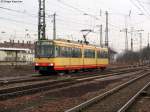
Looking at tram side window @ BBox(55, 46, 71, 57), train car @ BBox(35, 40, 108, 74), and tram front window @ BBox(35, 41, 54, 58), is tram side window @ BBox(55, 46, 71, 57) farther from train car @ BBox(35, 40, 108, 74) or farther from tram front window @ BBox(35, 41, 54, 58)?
tram front window @ BBox(35, 41, 54, 58)

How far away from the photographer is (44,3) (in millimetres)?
47375

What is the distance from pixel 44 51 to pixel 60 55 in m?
1.51

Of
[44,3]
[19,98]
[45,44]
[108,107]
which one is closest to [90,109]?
[108,107]

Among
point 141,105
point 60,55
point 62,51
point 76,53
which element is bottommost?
point 141,105

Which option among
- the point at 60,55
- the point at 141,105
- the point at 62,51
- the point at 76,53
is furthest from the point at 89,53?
the point at 141,105

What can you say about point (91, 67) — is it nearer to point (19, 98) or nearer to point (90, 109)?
point (19, 98)

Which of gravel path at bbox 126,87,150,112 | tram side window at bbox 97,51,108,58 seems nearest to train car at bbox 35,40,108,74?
tram side window at bbox 97,51,108,58

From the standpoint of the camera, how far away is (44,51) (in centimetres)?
3678

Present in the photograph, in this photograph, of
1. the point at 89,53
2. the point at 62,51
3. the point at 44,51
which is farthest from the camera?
the point at 89,53

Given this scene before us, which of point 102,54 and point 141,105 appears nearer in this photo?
point 141,105

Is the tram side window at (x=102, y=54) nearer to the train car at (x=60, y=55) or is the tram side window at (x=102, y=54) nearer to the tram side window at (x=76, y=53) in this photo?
the train car at (x=60, y=55)

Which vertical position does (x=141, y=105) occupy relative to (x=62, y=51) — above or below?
below

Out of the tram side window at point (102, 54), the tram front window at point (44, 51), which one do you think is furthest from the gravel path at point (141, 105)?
the tram side window at point (102, 54)

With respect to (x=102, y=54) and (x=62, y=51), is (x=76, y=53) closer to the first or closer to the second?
(x=62, y=51)
